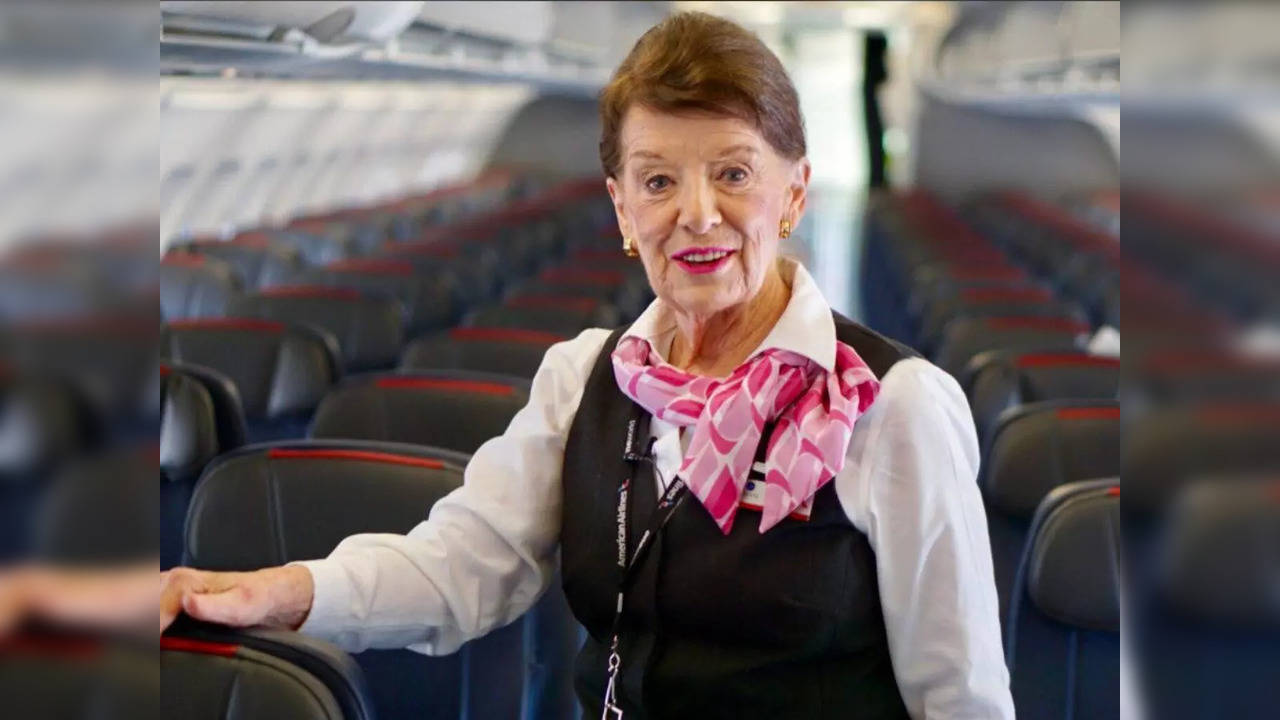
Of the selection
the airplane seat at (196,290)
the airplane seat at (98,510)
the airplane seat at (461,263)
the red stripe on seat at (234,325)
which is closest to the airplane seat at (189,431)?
the red stripe on seat at (234,325)

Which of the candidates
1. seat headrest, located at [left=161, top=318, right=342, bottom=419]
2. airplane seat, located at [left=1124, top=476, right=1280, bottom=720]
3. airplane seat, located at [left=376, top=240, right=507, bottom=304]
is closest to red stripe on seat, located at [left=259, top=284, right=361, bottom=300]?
seat headrest, located at [left=161, top=318, right=342, bottom=419]

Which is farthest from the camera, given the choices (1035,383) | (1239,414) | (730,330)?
(1035,383)

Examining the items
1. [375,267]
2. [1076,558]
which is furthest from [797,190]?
[375,267]

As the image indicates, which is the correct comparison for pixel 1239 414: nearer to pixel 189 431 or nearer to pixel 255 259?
pixel 189 431

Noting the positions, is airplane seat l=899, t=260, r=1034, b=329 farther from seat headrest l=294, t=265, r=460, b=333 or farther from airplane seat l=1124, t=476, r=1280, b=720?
airplane seat l=1124, t=476, r=1280, b=720

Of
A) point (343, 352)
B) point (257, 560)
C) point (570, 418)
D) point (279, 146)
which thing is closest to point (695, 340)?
point (570, 418)

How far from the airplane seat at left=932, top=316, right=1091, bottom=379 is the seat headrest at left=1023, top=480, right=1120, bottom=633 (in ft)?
7.86

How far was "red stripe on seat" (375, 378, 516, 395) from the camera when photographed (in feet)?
12.3

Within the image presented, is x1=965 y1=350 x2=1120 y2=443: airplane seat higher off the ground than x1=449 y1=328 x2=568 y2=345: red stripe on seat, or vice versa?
x1=449 y1=328 x2=568 y2=345: red stripe on seat

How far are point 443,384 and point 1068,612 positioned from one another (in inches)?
67.1

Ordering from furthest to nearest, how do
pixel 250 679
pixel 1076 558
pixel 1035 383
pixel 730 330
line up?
pixel 1035 383 → pixel 1076 558 → pixel 730 330 → pixel 250 679

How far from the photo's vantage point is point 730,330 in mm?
1999

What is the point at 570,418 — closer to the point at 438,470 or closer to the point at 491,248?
the point at 438,470

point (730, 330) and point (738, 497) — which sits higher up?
point (730, 330)
